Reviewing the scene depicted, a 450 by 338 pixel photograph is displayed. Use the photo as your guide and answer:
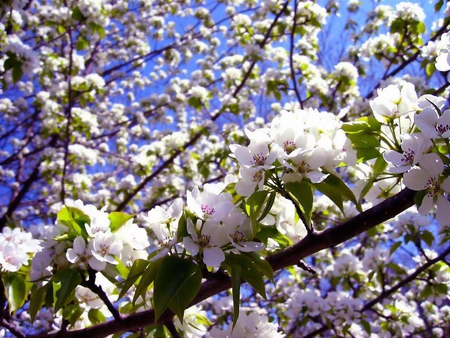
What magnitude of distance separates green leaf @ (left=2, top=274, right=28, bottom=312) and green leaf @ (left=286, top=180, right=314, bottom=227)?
2.98 ft

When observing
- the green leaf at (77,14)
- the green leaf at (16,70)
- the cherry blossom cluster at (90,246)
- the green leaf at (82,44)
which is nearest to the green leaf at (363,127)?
the cherry blossom cluster at (90,246)

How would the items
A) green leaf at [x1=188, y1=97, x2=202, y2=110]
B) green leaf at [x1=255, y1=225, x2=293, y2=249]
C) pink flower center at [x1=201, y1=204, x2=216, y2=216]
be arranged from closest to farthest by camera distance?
pink flower center at [x1=201, y1=204, x2=216, y2=216] → green leaf at [x1=255, y1=225, x2=293, y2=249] → green leaf at [x1=188, y1=97, x2=202, y2=110]

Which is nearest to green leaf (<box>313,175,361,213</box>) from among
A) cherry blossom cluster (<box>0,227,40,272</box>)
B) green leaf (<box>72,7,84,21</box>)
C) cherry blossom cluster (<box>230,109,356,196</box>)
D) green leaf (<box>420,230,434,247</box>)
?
cherry blossom cluster (<box>230,109,356,196</box>)

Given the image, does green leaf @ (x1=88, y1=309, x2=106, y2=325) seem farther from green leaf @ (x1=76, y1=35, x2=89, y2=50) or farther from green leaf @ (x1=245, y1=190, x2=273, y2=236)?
green leaf @ (x1=76, y1=35, x2=89, y2=50)

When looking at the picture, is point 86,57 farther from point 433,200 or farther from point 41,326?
point 433,200

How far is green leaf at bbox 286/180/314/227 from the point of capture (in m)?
0.86

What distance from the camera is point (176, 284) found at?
2.86 feet

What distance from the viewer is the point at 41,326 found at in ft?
12.1

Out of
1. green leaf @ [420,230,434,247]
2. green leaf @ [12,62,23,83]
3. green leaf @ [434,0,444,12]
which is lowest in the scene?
green leaf @ [420,230,434,247]

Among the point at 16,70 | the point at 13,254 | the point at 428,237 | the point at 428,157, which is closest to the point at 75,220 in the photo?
the point at 13,254

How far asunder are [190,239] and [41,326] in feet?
11.1

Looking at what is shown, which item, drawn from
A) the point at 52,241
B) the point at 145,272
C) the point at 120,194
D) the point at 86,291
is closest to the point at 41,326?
the point at 120,194

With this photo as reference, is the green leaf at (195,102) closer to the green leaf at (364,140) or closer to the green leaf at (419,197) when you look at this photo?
the green leaf at (364,140)

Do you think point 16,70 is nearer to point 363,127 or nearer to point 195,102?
point 195,102
